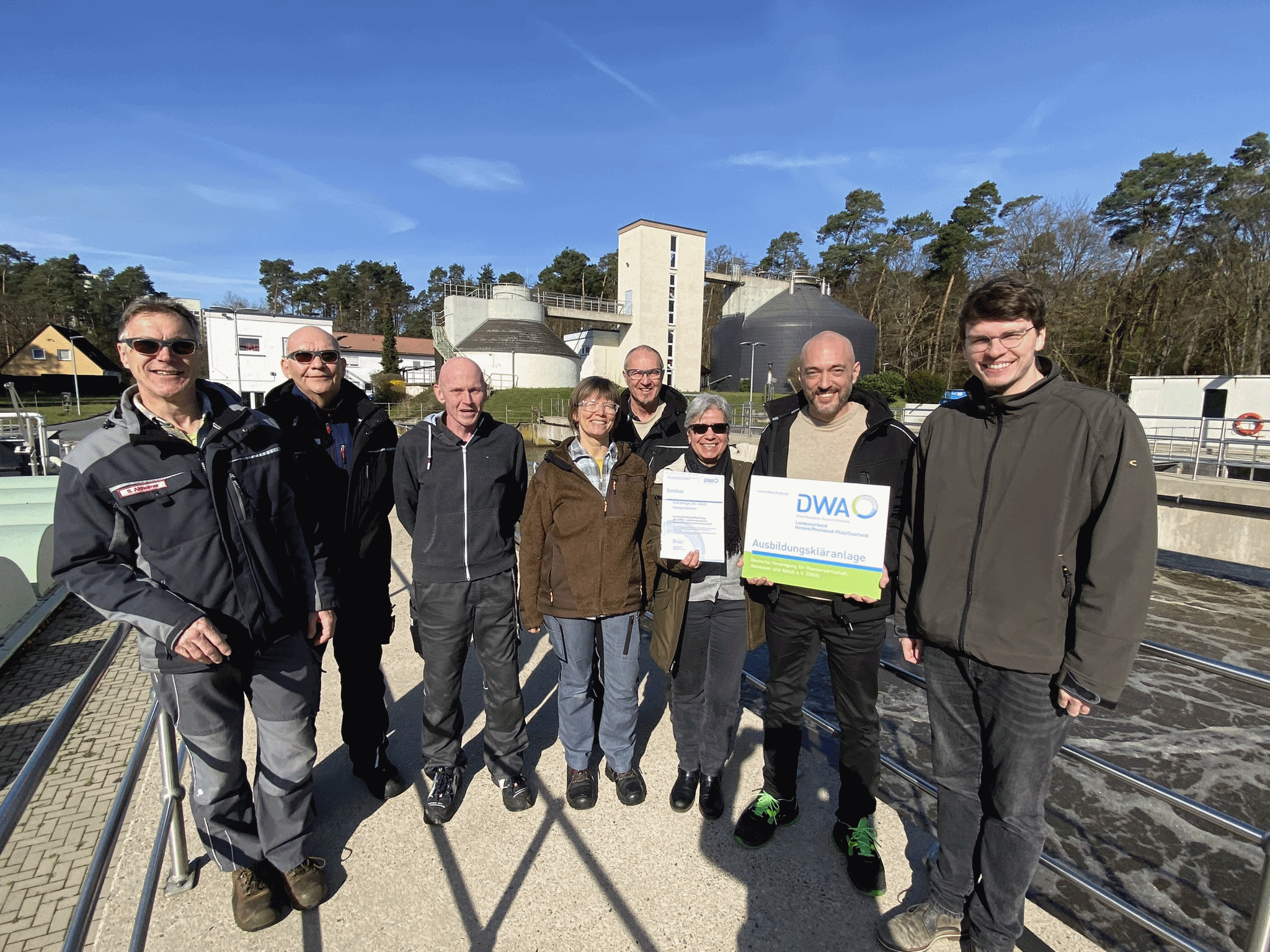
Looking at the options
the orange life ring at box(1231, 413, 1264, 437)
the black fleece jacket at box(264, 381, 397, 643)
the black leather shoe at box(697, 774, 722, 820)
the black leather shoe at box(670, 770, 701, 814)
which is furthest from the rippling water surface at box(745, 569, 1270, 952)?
the orange life ring at box(1231, 413, 1264, 437)

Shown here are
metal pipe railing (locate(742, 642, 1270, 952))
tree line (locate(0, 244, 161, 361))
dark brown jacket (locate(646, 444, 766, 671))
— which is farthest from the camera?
tree line (locate(0, 244, 161, 361))

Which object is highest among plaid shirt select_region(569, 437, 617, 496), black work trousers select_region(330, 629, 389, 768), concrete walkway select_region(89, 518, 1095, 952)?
plaid shirt select_region(569, 437, 617, 496)

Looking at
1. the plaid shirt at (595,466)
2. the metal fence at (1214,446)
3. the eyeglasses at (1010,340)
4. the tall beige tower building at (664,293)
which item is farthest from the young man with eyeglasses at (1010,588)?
the tall beige tower building at (664,293)

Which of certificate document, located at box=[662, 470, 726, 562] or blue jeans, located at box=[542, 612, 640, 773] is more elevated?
certificate document, located at box=[662, 470, 726, 562]

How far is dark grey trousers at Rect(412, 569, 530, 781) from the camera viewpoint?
319 centimetres

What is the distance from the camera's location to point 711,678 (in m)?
3.15

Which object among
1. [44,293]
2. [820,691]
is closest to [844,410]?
[820,691]

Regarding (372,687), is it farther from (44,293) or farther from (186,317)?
(44,293)

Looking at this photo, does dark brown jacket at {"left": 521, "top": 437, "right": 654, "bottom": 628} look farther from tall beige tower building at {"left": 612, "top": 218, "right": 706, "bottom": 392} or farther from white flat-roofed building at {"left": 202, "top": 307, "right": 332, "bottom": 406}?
tall beige tower building at {"left": 612, "top": 218, "right": 706, "bottom": 392}

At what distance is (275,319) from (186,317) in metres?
44.2

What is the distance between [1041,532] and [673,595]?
64.2 inches

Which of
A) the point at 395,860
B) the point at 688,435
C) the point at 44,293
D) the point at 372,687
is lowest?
the point at 395,860

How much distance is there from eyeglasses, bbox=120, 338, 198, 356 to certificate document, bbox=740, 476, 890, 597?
239 centimetres

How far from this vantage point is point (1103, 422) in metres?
1.94
